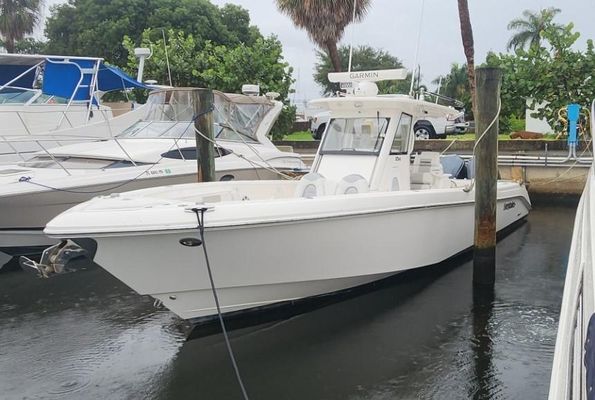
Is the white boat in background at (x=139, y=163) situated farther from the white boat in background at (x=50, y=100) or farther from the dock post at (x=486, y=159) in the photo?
the dock post at (x=486, y=159)

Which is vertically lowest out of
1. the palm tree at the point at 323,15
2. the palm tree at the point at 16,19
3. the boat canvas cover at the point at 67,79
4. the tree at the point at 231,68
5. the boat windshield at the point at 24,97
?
the boat windshield at the point at 24,97

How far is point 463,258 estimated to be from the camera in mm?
9164

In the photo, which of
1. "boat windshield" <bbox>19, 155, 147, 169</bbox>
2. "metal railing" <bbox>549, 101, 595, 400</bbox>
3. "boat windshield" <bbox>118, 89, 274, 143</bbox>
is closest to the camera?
"metal railing" <bbox>549, 101, 595, 400</bbox>

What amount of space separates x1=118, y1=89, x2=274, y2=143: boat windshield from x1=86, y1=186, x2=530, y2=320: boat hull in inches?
212

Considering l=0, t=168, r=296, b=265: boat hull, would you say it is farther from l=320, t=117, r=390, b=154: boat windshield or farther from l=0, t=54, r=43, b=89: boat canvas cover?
l=0, t=54, r=43, b=89: boat canvas cover

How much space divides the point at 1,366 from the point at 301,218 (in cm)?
332

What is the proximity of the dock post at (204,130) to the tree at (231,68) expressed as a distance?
999cm

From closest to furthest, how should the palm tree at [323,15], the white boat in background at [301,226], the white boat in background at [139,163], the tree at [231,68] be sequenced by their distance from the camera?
1. the white boat in background at [301,226]
2. the white boat in background at [139,163]
3. the tree at [231,68]
4. the palm tree at [323,15]

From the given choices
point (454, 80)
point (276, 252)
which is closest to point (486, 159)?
point (276, 252)

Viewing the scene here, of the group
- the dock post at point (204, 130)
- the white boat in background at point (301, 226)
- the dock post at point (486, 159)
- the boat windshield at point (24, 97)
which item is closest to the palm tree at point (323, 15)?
the boat windshield at point (24, 97)

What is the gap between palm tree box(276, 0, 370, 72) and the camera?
65.8ft

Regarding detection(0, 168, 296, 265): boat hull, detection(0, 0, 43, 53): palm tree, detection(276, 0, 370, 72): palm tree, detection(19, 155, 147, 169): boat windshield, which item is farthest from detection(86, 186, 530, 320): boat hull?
detection(0, 0, 43, 53): palm tree

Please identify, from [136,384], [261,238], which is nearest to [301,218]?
[261,238]

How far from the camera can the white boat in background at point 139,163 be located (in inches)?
364
